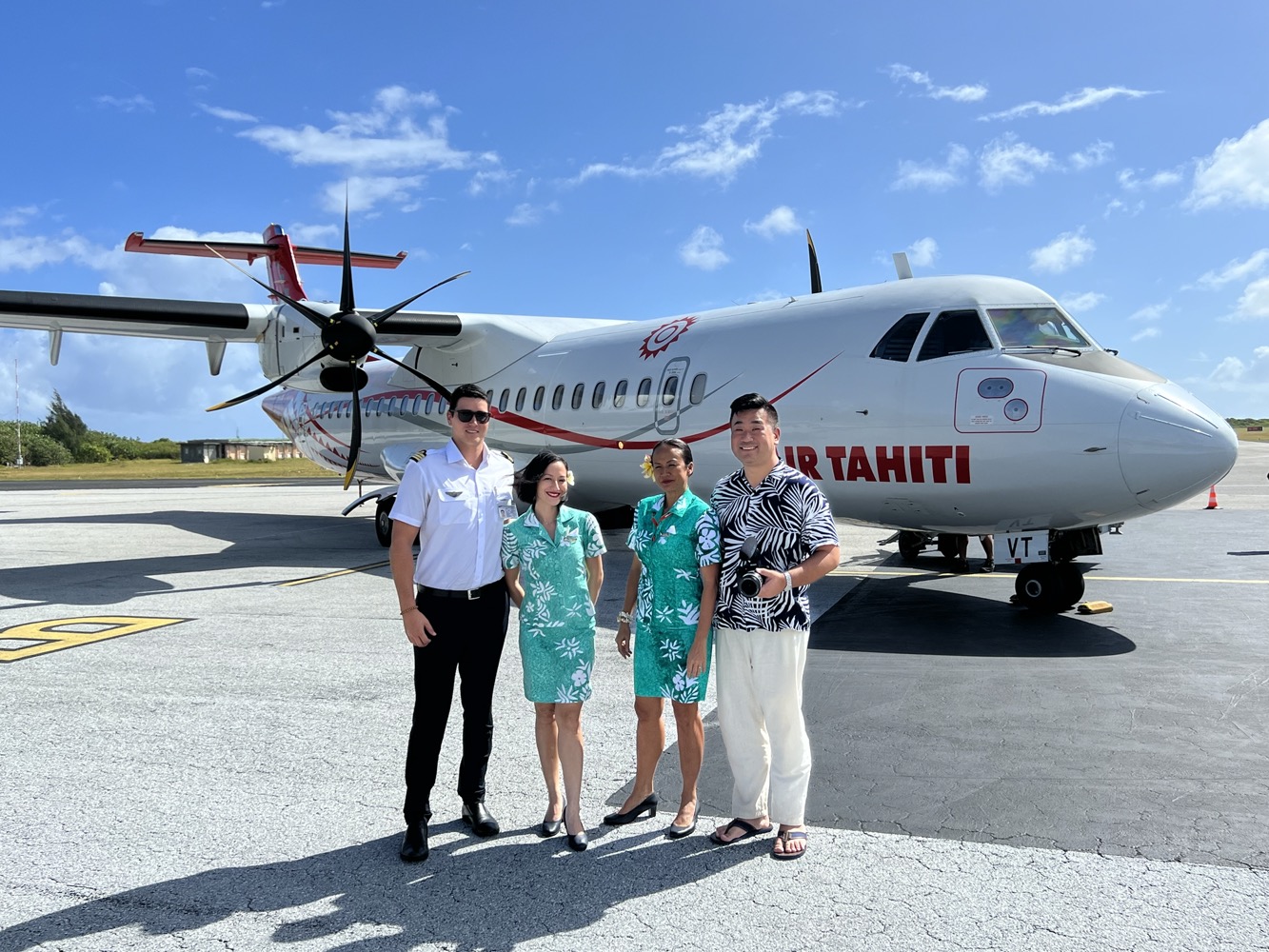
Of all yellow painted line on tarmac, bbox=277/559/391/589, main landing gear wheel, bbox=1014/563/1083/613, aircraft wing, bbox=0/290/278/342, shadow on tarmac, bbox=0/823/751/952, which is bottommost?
shadow on tarmac, bbox=0/823/751/952

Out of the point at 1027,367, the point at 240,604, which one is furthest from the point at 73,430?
the point at 1027,367

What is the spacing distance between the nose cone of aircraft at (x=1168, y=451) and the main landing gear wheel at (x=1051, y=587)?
3.73 feet

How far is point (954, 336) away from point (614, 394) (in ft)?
15.9

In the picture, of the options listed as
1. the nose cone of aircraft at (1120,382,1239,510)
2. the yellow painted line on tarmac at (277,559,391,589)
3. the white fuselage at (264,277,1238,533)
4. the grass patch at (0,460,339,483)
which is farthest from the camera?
the grass patch at (0,460,339,483)

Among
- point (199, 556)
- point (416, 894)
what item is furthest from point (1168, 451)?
point (199, 556)

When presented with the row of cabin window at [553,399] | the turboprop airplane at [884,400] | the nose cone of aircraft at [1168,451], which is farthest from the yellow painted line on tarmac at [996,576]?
the nose cone of aircraft at [1168,451]

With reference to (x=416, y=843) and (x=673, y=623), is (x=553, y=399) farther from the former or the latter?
(x=416, y=843)

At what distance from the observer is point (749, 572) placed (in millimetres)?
3953

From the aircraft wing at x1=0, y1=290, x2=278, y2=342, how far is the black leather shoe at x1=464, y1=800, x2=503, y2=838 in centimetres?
1205

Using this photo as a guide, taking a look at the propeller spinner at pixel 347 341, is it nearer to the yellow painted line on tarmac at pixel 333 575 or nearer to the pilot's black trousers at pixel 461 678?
the yellow painted line on tarmac at pixel 333 575

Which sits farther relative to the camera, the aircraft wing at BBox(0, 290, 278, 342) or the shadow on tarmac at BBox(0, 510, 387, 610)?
the aircraft wing at BBox(0, 290, 278, 342)

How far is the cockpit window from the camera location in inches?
345

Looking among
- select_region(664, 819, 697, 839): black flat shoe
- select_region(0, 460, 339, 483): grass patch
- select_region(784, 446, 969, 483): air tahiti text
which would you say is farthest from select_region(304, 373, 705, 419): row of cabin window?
select_region(0, 460, 339, 483): grass patch

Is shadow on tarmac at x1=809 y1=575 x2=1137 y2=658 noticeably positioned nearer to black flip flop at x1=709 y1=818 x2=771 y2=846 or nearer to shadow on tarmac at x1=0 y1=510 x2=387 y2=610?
black flip flop at x1=709 y1=818 x2=771 y2=846
